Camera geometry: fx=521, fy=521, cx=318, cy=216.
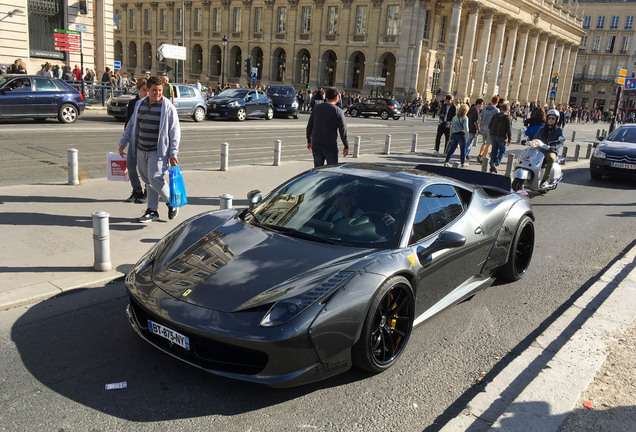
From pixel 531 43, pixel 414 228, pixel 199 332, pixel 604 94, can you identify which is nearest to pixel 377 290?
pixel 414 228

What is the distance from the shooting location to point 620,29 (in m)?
94.9

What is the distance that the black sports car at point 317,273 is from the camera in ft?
10.5

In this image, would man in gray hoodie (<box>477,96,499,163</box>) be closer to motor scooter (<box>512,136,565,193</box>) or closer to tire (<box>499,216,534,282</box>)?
motor scooter (<box>512,136,565,193</box>)

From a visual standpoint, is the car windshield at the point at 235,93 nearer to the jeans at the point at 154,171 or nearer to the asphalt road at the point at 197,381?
the jeans at the point at 154,171

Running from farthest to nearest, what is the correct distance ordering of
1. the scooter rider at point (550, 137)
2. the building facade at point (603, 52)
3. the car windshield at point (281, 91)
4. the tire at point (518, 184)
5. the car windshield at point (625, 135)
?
1. the building facade at point (603, 52)
2. the car windshield at point (281, 91)
3. the car windshield at point (625, 135)
4. the scooter rider at point (550, 137)
5. the tire at point (518, 184)

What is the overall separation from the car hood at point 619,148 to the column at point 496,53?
51.8m

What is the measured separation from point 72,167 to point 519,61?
251 ft

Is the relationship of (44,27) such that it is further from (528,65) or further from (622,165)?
(528,65)

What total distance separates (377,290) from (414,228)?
85 cm

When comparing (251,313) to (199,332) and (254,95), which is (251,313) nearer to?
(199,332)

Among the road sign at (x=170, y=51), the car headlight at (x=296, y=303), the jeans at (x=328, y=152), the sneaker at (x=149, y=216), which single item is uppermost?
the road sign at (x=170, y=51)

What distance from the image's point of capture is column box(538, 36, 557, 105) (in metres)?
81.5

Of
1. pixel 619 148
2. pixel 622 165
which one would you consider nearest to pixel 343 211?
pixel 622 165

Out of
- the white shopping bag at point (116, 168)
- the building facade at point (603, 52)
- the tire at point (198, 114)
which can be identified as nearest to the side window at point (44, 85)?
the tire at point (198, 114)
